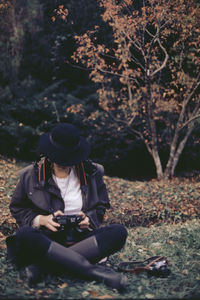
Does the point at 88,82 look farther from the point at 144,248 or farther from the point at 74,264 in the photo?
the point at 74,264

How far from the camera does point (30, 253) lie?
10.0ft

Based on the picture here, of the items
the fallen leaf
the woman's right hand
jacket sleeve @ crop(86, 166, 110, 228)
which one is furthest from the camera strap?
the woman's right hand

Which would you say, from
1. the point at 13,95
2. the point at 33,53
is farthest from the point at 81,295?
the point at 33,53

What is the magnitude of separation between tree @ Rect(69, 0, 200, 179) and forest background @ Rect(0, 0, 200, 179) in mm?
38

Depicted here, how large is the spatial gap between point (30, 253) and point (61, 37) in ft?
27.1

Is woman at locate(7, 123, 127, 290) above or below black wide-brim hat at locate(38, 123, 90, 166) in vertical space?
below

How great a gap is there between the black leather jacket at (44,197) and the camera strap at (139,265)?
55 cm

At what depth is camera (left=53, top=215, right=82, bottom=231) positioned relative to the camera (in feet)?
10.4

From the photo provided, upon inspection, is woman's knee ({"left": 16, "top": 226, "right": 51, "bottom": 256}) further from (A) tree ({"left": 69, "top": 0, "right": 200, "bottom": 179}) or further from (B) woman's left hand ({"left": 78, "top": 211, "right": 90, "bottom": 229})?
(A) tree ({"left": 69, "top": 0, "right": 200, "bottom": 179})

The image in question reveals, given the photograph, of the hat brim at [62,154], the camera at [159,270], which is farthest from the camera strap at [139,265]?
the hat brim at [62,154]

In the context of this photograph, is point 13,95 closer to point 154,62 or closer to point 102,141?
point 102,141

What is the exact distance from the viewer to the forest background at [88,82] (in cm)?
911

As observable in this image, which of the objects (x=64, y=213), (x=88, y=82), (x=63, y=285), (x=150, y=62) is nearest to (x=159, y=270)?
(x=63, y=285)

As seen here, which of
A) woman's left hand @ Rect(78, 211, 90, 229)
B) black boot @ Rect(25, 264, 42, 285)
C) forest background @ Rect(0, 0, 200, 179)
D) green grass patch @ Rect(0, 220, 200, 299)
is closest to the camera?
green grass patch @ Rect(0, 220, 200, 299)
